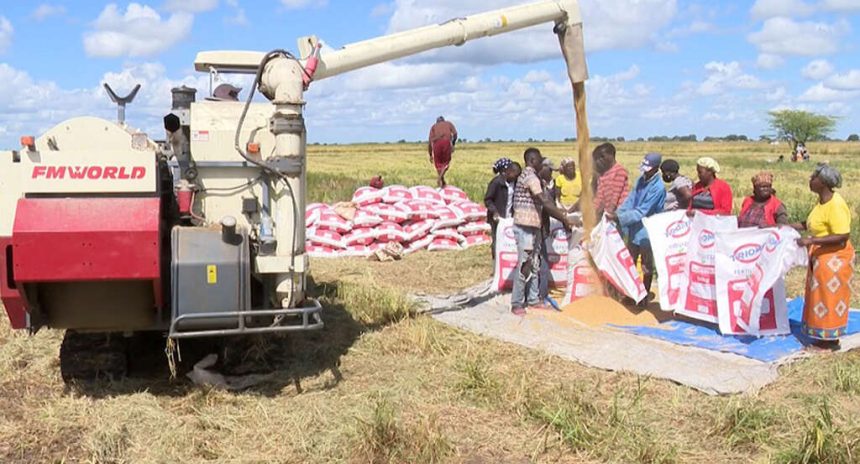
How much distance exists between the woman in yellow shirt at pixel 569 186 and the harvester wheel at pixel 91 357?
5.23 meters

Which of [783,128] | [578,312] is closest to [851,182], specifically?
[578,312]

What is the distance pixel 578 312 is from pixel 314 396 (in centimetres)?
325

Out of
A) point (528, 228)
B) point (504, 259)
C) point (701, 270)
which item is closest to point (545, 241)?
point (528, 228)

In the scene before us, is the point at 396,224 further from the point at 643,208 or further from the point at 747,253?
the point at 747,253

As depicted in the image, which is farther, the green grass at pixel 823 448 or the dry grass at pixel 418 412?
the dry grass at pixel 418 412

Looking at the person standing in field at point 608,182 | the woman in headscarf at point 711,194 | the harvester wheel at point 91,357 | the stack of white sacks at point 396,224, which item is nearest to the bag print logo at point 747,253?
the woman in headscarf at point 711,194

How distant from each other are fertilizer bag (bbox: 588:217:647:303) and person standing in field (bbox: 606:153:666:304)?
20 cm

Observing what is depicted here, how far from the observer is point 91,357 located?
5770mm

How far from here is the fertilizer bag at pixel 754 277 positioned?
670cm

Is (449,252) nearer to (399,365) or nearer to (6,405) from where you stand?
(399,365)

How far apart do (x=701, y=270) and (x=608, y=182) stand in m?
1.40

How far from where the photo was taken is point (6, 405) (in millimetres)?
5473

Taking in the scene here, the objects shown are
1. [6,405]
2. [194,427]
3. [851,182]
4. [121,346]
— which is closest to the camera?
[194,427]

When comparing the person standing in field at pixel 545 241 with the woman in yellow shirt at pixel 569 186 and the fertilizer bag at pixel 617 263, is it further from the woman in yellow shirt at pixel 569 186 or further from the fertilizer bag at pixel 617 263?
the fertilizer bag at pixel 617 263
